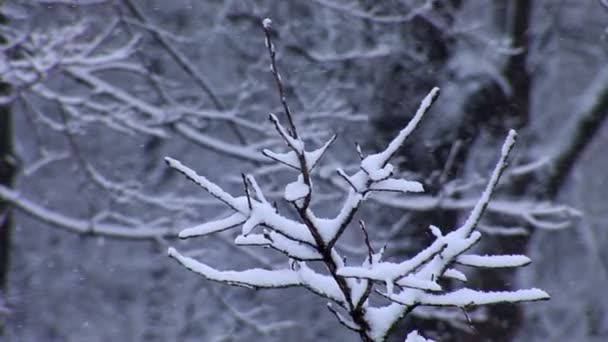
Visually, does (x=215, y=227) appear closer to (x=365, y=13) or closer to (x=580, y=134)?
(x=365, y=13)

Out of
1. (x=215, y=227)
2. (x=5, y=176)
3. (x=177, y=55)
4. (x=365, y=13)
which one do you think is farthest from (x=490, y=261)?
(x=5, y=176)

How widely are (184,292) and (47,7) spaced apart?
13.9 ft

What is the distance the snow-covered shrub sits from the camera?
104cm

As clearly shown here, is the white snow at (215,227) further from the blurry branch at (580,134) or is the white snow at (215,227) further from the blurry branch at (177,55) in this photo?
the blurry branch at (580,134)

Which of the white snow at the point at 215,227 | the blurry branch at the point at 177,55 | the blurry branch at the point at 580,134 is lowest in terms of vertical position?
the white snow at the point at 215,227

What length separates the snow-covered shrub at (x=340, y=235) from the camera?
1037 mm

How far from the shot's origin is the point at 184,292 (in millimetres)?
8891

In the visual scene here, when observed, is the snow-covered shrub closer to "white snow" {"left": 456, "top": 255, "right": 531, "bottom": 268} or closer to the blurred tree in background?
"white snow" {"left": 456, "top": 255, "right": 531, "bottom": 268}

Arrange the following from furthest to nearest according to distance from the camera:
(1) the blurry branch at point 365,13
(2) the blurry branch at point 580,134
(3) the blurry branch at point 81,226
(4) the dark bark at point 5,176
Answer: (2) the blurry branch at point 580,134 < (1) the blurry branch at point 365,13 < (4) the dark bark at point 5,176 < (3) the blurry branch at point 81,226

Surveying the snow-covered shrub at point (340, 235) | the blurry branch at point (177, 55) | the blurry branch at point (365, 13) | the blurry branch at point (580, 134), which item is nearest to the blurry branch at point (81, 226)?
the blurry branch at point (177, 55)

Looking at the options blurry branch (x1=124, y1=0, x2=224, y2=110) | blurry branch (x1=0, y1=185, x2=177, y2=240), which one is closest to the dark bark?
blurry branch (x1=0, y1=185, x2=177, y2=240)

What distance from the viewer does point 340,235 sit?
1101 millimetres

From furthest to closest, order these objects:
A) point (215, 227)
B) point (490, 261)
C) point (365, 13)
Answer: point (365, 13)
point (490, 261)
point (215, 227)

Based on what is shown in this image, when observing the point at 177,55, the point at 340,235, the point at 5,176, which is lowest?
the point at 340,235
